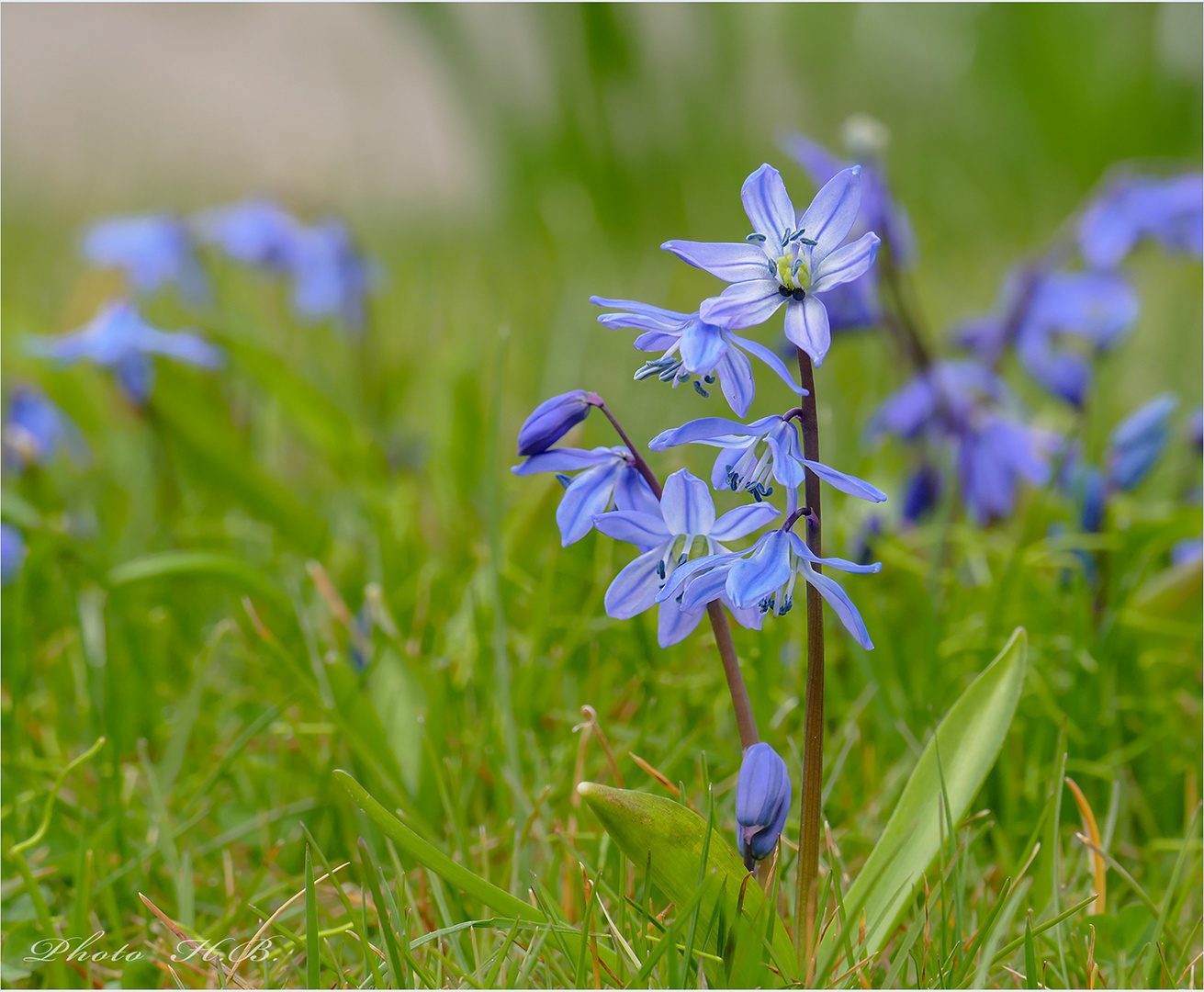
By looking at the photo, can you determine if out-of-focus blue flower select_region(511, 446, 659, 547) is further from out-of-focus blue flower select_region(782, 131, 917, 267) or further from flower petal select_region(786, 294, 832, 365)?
out-of-focus blue flower select_region(782, 131, 917, 267)

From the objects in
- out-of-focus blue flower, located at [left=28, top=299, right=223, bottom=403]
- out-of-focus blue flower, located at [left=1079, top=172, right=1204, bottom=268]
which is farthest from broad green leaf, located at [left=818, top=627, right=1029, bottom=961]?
out-of-focus blue flower, located at [left=28, top=299, right=223, bottom=403]

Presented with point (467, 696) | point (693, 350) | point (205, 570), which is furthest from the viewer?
point (467, 696)

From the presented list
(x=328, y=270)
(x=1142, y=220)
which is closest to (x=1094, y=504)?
(x=1142, y=220)

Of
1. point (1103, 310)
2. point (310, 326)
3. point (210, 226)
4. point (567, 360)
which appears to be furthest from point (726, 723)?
point (310, 326)

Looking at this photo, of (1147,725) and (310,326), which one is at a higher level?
(310,326)

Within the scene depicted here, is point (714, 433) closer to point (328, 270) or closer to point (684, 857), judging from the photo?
point (684, 857)

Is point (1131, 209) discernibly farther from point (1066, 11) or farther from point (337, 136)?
point (337, 136)
